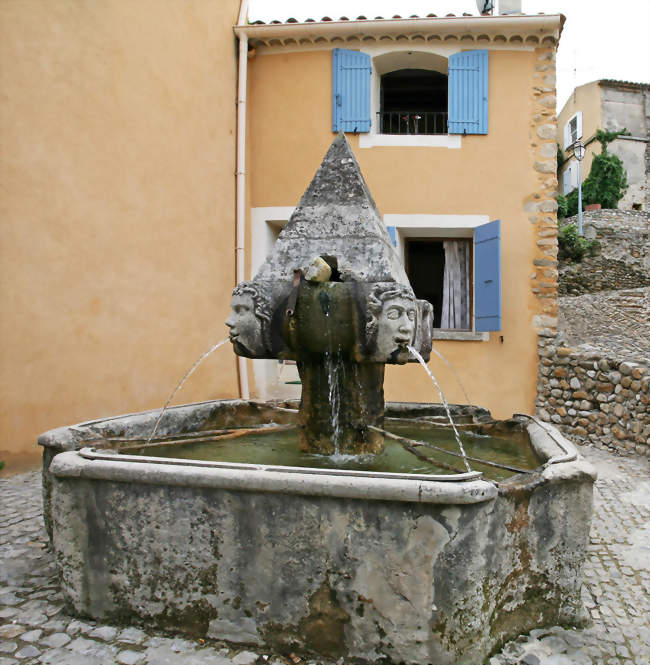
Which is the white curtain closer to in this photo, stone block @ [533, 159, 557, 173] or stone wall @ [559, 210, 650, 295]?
stone block @ [533, 159, 557, 173]

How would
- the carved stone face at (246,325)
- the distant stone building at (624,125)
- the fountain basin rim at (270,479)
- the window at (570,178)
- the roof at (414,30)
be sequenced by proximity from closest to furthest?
the fountain basin rim at (270,479) < the carved stone face at (246,325) < the roof at (414,30) < the distant stone building at (624,125) < the window at (570,178)

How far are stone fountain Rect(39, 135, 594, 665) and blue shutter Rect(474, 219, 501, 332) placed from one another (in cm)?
466

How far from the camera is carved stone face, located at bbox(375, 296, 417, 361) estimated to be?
273 cm

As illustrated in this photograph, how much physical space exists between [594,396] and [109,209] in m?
6.01

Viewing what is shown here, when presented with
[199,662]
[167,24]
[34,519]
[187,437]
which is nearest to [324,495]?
[199,662]

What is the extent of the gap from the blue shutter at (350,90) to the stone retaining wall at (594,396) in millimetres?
3984

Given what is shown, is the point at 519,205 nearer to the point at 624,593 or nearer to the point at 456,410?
the point at 456,410

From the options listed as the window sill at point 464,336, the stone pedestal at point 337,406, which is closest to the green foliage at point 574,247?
the window sill at point 464,336

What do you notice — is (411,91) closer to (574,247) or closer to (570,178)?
(574,247)

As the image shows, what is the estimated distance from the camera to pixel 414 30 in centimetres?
753

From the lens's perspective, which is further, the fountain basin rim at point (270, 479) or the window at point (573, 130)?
the window at point (573, 130)

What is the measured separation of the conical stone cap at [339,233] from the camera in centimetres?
305

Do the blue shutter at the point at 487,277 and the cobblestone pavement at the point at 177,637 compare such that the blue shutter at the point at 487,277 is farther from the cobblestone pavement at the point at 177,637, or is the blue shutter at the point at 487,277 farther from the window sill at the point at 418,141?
the cobblestone pavement at the point at 177,637

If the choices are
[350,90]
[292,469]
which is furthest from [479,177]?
[292,469]
